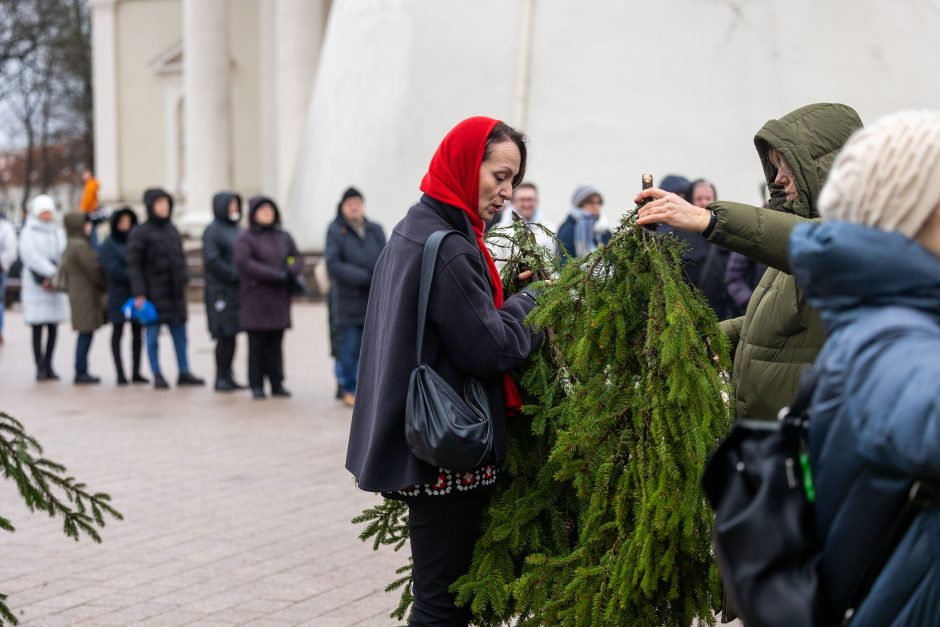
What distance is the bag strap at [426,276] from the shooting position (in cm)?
342

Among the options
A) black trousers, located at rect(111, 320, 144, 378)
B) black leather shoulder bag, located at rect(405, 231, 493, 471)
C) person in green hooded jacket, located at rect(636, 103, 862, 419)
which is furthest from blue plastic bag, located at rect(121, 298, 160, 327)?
person in green hooded jacket, located at rect(636, 103, 862, 419)

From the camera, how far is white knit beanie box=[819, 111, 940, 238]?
6.41ft

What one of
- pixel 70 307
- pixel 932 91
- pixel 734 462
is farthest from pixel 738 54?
pixel 734 462

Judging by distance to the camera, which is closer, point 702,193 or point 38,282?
point 702,193

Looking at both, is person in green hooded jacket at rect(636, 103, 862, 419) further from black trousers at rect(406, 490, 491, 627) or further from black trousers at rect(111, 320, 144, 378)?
black trousers at rect(111, 320, 144, 378)

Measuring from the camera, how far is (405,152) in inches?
614

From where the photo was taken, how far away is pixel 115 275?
1295 cm

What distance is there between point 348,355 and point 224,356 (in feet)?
5.73

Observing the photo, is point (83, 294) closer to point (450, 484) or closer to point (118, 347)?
point (118, 347)

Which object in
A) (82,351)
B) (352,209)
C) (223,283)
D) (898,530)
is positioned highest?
(898,530)

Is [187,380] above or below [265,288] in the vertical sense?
below

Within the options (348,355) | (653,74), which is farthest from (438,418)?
(653,74)

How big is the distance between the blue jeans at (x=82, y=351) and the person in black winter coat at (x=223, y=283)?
1803 millimetres

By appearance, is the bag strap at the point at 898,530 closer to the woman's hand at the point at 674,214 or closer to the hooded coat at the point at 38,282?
the woman's hand at the point at 674,214
